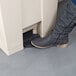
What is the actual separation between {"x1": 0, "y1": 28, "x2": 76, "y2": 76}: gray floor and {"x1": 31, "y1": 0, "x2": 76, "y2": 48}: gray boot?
46 millimetres

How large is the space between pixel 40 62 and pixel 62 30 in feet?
0.86

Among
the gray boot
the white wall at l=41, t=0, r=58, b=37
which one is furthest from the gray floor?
the white wall at l=41, t=0, r=58, b=37

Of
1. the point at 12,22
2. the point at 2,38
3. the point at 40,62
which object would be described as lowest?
the point at 40,62

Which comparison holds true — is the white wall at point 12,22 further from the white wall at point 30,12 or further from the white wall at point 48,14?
the white wall at point 48,14

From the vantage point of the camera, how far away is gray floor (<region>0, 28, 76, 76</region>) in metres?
1.11

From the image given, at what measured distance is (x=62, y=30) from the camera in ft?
4.01

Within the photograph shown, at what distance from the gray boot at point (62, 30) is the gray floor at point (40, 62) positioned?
46 millimetres

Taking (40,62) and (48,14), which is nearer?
(40,62)

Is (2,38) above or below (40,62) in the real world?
above

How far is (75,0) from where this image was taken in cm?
114

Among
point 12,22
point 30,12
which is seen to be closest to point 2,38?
point 12,22

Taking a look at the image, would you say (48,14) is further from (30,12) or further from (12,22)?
(12,22)

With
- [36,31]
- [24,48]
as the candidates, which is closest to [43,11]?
[36,31]

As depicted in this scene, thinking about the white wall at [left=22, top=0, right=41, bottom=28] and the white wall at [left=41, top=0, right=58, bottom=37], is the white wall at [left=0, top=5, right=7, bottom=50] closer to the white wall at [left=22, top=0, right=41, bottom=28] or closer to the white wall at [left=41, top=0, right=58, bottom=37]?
the white wall at [left=22, top=0, right=41, bottom=28]
